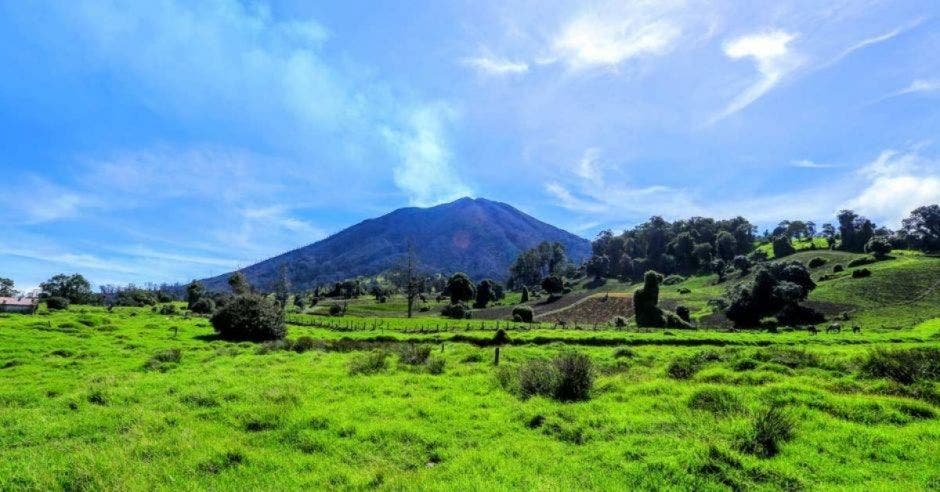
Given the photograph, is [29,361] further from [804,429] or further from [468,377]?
[804,429]

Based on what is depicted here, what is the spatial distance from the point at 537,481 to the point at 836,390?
45.3 feet

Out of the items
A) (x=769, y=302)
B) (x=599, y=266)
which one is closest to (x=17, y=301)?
(x=769, y=302)

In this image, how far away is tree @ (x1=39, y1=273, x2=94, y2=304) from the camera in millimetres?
135750

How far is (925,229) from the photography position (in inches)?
5197

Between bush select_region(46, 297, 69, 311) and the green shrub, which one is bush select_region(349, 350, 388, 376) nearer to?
the green shrub

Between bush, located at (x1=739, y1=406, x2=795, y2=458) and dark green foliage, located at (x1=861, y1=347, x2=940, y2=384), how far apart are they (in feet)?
28.8

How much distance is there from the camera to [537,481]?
10195mm

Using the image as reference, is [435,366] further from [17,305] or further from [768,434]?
[17,305]

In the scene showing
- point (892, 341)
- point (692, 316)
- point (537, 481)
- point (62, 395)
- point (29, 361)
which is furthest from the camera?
point (692, 316)

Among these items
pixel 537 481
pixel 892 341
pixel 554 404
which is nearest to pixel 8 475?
pixel 537 481

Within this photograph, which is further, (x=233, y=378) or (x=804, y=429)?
(x=233, y=378)

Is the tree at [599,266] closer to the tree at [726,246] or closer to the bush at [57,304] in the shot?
the tree at [726,246]

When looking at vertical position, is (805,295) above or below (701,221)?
below

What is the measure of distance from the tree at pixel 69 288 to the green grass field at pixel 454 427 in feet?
452
